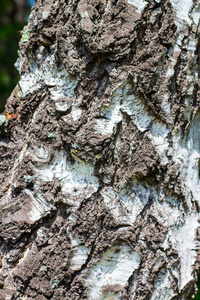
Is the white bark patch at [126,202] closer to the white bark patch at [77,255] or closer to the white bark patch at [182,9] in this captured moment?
the white bark patch at [77,255]

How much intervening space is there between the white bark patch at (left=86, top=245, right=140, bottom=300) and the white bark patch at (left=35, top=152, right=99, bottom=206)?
0.61 ft

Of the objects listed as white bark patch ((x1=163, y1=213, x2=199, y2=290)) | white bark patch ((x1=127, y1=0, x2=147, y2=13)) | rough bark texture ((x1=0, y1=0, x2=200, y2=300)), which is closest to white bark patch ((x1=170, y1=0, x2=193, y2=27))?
rough bark texture ((x1=0, y1=0, x2=200, y2=300))

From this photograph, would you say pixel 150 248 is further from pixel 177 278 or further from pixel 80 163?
pixel 80 163

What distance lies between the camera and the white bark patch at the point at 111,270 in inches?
31.3

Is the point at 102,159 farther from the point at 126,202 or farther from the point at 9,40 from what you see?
the point at 9,40

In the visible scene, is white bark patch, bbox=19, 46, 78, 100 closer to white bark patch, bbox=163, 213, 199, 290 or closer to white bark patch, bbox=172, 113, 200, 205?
white bark patch, bbox=172, 113, 200, 205

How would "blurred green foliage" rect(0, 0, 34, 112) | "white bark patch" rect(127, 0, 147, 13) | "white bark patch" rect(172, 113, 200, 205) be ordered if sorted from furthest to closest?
"blurred green foliage" rect(0, 0, 34, 112) → "white bark patch" rect(172, 113, 200, 205) → "white bark patch" rect(127, 0, 147, 13)

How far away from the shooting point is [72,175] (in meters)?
0.83

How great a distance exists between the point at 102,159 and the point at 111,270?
0.33m

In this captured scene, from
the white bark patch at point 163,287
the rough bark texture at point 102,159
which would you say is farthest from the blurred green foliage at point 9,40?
the white bark patch at point 163,287

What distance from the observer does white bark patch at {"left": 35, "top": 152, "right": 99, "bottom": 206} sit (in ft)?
2.65

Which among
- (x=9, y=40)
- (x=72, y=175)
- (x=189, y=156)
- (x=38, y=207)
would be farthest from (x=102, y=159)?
(x=9, y=40)

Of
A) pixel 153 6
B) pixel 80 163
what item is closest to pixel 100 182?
pixel 80 163

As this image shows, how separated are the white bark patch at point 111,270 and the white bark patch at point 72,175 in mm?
186
